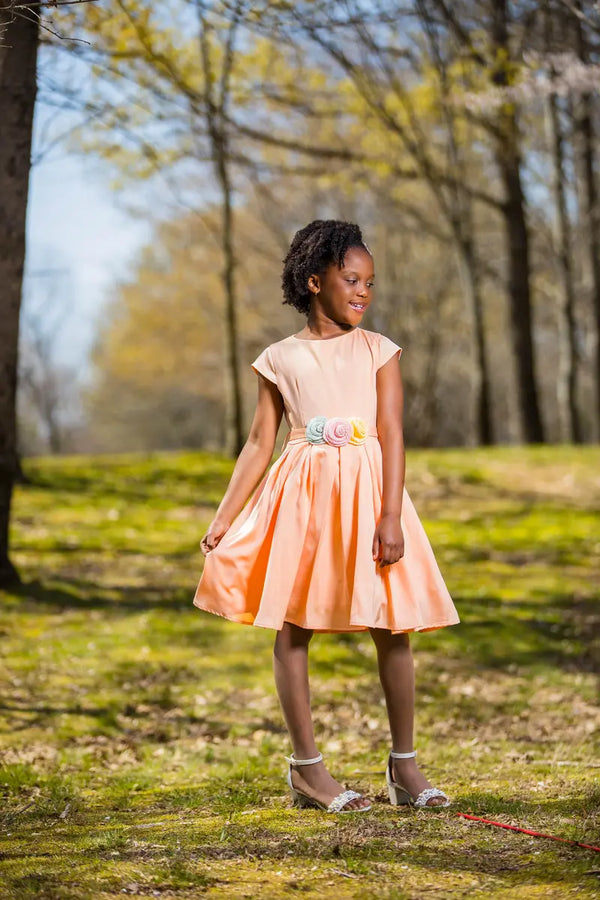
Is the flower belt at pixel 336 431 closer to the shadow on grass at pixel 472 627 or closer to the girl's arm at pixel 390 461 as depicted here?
the girl's arm at pixel 390 461

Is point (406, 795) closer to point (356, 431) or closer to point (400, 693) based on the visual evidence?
point (400, 693)

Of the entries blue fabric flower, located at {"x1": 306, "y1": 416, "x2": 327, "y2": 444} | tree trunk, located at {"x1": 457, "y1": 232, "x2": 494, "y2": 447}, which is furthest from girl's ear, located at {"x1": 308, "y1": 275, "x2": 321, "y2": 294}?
tree trunk, located at {"x1": 457, "y1": 232, "x2": 494, "y2": 447}

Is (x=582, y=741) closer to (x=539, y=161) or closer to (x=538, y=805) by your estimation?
(x=538, y=805)

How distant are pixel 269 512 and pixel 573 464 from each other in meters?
9.06

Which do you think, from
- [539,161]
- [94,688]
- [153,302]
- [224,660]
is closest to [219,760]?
[94,688]

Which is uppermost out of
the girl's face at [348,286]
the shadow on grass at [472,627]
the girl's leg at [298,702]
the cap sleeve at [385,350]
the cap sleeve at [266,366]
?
the girl's face at [348,286]

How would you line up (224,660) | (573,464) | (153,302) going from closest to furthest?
(224,660) → (573,464) → (153,302)

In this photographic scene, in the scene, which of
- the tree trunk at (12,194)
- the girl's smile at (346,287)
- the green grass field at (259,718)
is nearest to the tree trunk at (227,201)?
the green grass field at (259,718)

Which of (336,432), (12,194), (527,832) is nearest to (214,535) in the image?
(336,432)

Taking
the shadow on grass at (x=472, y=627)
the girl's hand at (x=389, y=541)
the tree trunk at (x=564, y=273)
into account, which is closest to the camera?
the girl's hand at (x=389, y=541)

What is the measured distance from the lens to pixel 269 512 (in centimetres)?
308

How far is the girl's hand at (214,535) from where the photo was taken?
3.16 m

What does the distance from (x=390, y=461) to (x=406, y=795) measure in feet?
3.61

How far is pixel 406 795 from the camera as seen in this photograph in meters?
3.03
